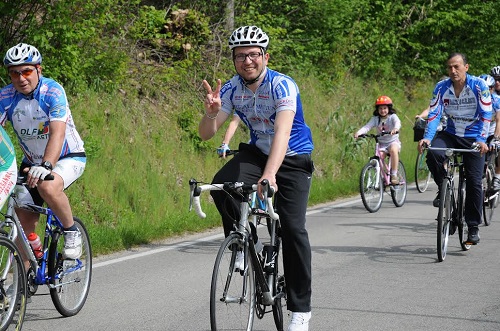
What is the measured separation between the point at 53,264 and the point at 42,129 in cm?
103

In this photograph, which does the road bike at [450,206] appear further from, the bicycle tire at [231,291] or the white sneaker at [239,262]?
the white sneaker at [239,262]

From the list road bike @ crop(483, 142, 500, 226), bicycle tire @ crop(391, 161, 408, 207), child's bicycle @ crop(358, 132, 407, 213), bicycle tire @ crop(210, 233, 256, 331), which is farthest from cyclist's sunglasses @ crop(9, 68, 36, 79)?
bicycle tire @ crop(391, 161, 408, 207)

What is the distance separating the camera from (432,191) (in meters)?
17.5

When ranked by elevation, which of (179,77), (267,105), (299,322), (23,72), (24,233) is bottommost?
(299,322)

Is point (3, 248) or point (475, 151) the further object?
point (475, 151)

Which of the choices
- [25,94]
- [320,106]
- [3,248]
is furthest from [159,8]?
[3,248]

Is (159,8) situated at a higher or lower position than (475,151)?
higher

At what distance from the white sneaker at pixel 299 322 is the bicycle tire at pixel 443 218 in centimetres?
373

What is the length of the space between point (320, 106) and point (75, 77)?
8189mm

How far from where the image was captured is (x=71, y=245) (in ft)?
23.2

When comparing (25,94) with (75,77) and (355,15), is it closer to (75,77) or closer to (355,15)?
(75,77)

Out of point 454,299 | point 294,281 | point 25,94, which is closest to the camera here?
point 294,281

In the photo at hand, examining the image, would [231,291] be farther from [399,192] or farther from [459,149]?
[399,192]

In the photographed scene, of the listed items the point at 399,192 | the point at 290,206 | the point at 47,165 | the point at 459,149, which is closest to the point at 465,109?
the point at 459,149
